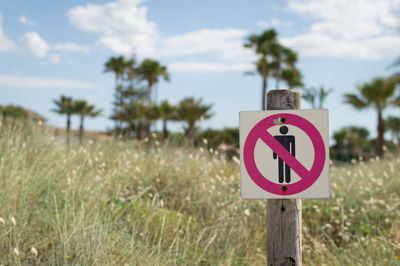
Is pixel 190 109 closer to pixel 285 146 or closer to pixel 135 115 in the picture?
pixel 135 115

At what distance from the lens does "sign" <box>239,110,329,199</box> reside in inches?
103

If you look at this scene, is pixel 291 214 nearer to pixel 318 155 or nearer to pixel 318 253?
pixel 318 155

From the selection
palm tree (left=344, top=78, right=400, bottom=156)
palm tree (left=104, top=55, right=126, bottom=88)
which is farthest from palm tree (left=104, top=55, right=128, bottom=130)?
palm tree (left=344, top=78, right=400, bottom=156)

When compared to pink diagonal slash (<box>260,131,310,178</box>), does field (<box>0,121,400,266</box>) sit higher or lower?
lower

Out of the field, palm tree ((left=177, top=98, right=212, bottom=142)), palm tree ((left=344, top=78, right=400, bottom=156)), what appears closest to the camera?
the field

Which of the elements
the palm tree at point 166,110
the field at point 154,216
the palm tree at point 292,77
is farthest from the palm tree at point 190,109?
the field at point 154,216

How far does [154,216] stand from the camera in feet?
15.8

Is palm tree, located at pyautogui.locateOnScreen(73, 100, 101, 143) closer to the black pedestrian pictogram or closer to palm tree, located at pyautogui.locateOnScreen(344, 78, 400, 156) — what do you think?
palm tree, located at pyautogui.locateOnScreen(344, 78, 400, 156)

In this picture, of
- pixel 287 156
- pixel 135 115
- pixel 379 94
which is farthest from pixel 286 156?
pixel 135 115

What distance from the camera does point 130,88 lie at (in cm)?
4544

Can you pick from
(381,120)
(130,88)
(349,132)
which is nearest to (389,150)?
(381,120)

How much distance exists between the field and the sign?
1020 mm

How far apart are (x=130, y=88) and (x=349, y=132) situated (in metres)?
26.7

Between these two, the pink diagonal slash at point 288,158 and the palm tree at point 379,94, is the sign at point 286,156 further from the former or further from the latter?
the palm tree at point 379,94
